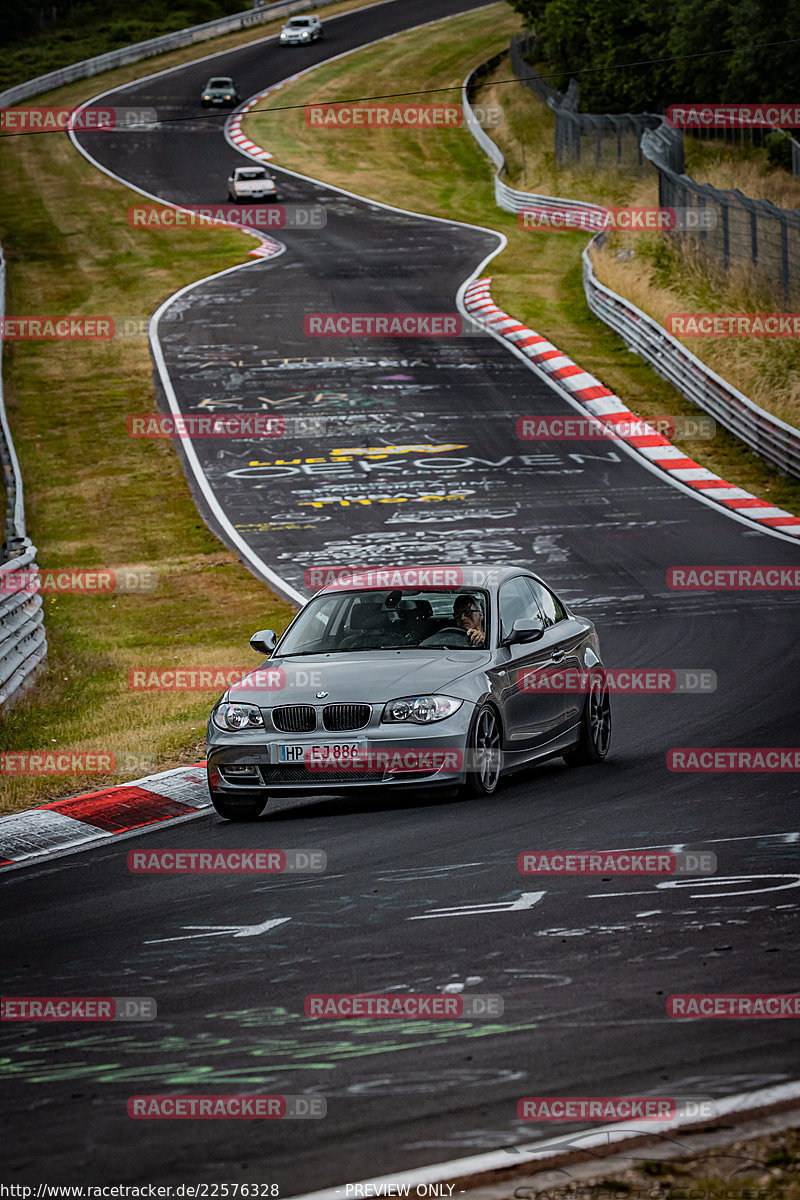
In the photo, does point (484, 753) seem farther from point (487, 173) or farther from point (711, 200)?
point (487, 173)

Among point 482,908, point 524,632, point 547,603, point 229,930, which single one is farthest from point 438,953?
point 547,603

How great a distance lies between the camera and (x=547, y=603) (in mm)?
12094

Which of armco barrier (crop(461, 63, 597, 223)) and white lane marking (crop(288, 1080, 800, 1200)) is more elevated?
armco barrier (crop(461, 63, 597, 223))

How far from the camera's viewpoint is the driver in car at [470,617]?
11047mm

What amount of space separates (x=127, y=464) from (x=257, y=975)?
23.7 m

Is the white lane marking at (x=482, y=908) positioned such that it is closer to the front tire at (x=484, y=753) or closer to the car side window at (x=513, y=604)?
the front tire at (x=484, y=753)

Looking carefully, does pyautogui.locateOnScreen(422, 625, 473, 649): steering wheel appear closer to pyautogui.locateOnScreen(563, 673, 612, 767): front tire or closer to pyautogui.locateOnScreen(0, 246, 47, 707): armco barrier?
pyautogui.locateOnScreen(563, 673, 612, 767): front tire

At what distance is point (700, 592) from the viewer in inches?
755

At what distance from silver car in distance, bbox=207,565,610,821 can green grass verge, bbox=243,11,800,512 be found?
13.2 m

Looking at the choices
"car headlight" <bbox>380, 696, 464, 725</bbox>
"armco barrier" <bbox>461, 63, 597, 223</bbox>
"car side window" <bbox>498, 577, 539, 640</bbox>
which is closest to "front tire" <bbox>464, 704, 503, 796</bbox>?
"car headlight" <bbox>380, 696, 464, 725</bbox>

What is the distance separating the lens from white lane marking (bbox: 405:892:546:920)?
7.49 m

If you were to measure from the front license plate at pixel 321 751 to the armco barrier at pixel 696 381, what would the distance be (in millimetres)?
16778

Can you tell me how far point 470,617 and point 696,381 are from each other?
1975cm

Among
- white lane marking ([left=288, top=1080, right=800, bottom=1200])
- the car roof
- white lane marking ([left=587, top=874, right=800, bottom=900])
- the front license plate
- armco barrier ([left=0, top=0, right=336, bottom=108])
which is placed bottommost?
the front license plate
